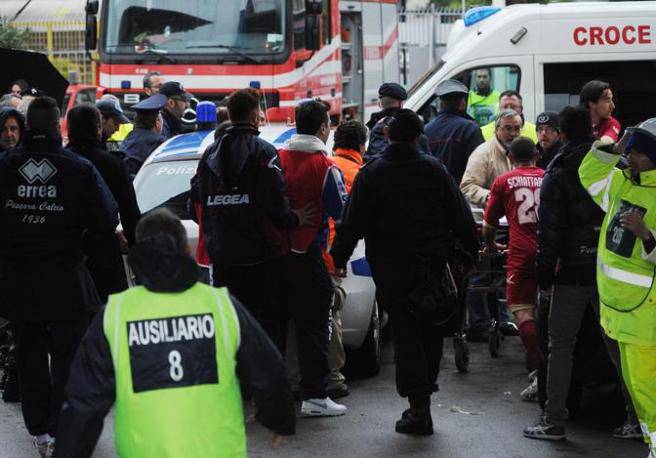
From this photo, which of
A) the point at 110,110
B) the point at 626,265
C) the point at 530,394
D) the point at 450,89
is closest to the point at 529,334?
the point at 530,394

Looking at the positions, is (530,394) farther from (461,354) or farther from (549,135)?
(549,135)

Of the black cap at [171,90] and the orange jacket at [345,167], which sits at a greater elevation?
the black cap at [171,90]

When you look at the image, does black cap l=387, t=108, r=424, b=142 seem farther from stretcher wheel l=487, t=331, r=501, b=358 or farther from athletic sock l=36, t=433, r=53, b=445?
stretcher wheel l=487, t=331, r=501, b=358

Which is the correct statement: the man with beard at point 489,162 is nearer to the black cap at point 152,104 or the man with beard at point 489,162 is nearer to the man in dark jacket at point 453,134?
the man in dark jacket at point 453,134

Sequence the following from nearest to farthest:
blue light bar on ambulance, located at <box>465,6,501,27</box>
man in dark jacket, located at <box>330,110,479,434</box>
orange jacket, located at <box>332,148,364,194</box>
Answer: man in dark jacket, located at <box>330,110,479,434</box> < orange jacket, located at <box>332,148,364,194</box> < blue light bar on ambulance, located at <box>465,6,501,27</box>

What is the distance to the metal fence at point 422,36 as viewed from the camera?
2995 centimetres

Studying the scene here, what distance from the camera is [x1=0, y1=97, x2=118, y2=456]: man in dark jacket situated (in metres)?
7.33

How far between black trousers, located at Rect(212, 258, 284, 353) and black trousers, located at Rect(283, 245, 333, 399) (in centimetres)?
21

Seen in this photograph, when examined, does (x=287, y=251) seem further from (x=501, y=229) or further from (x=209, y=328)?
(x=209, y=328)

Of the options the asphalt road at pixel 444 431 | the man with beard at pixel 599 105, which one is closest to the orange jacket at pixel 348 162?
the asphalt road at pixel 444 431

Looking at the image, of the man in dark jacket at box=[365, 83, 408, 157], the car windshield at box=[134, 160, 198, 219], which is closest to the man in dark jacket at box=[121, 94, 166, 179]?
the car windshield at box=[134, 160, 198, 219]

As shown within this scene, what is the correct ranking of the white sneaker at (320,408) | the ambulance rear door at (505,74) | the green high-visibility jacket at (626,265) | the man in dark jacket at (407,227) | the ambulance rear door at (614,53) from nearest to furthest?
the green high-visibility jacket at (626,265) → the man in dark jacket at (407,227) → the white sneaker at (320,408) → the ambulance rear door at (614,53) → the ambulance rear door at (505,74)

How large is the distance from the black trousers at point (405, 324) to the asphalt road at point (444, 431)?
33cm

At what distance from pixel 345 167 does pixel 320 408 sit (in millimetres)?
1648
